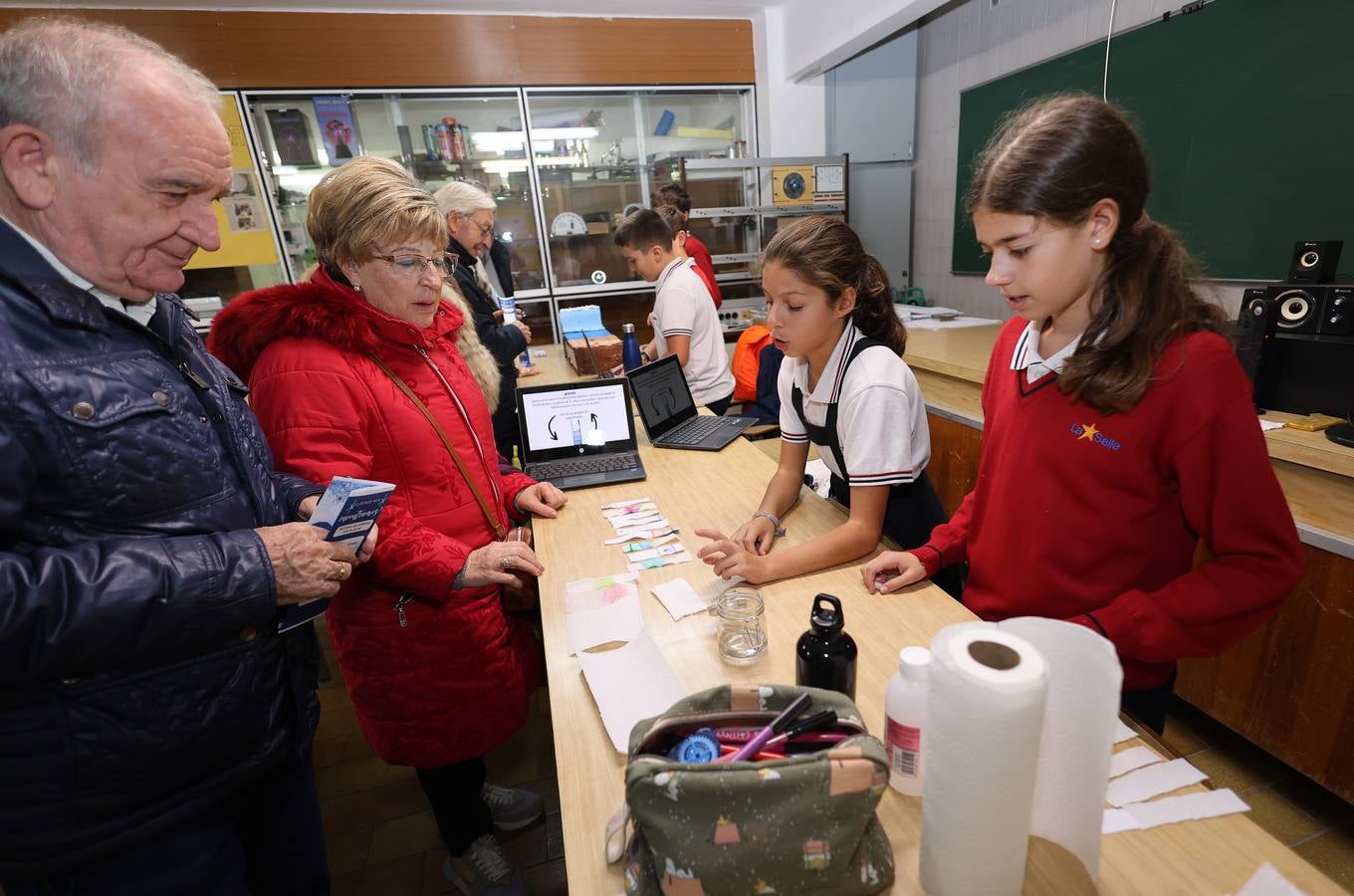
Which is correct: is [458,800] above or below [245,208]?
below

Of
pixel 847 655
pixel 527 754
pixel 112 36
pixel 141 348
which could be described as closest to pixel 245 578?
pixel 141 348

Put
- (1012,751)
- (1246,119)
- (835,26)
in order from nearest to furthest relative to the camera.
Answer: (1012,751), (1246,119), (835,26)

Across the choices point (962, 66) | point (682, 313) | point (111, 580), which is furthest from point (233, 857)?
point (962, 66)

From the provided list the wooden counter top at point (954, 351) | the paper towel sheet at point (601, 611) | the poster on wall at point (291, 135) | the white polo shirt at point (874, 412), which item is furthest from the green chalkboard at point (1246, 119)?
the poster on wall at point (291, 135)

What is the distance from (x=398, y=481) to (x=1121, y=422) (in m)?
1.25

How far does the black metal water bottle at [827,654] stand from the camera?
0.81 metres

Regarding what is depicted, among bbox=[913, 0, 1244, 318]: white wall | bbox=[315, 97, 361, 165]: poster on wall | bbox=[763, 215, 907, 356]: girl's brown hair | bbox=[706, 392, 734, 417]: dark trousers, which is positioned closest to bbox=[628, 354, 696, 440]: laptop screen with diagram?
bbox=[706, 392, 734, 417]: dark trousers

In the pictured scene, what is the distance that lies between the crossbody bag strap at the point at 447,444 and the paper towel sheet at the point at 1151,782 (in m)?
1.17

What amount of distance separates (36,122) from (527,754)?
6.41 ft

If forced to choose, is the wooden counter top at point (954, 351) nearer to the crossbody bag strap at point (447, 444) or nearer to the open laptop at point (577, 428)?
the open laptop at point (577, 428)

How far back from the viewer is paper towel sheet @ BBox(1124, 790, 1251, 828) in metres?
0.69

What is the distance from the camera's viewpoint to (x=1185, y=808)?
702mm

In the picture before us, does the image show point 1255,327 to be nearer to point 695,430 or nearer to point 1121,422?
point 1121,422

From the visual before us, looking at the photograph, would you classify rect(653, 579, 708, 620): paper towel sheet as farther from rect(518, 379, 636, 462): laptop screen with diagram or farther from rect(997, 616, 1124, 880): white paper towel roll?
rect(518, 379, 636, 462): laptop screen with diagram
